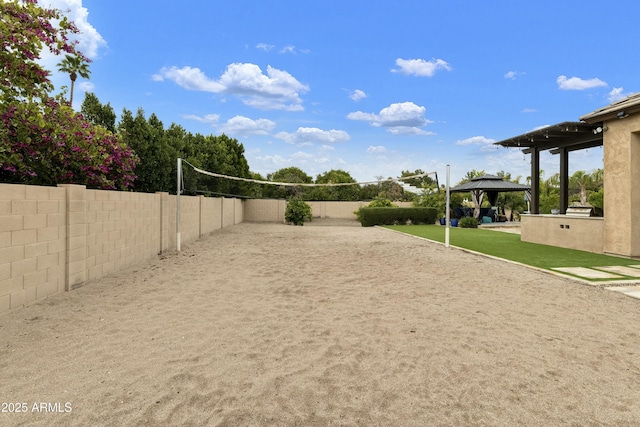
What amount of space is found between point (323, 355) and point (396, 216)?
1855 cm

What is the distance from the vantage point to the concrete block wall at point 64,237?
12.6 ft

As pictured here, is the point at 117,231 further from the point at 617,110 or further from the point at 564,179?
the point at 564,179

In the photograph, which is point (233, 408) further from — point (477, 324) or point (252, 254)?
point (252, 254)

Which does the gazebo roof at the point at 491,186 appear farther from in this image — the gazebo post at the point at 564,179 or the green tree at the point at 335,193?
the green tree at the point at 335,193

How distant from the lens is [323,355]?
2.87m

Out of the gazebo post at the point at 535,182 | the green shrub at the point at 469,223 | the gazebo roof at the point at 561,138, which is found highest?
the gazebo roof at the point at 561,138

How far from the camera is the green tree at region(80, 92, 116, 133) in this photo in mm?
10750

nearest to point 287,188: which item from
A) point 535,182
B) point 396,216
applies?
point 396,216

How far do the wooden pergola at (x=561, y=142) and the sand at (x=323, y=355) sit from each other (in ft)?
21.3

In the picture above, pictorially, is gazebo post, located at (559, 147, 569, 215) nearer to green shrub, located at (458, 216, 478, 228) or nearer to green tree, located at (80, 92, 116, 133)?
green shrub, located at (458, 216, 478, 228)

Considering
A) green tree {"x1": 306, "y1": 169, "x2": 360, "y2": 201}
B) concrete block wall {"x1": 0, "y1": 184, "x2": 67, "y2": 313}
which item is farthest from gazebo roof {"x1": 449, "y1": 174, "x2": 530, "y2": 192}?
green tree {"x1": 306, "y1": 169, "x2": 360, "y2": 201}

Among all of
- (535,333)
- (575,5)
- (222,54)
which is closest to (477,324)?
(535,333)

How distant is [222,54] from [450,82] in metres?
10.9

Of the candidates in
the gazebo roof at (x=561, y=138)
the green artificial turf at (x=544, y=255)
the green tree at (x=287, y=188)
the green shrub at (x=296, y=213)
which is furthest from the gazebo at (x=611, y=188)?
the green tree at (x=287, y=188)
